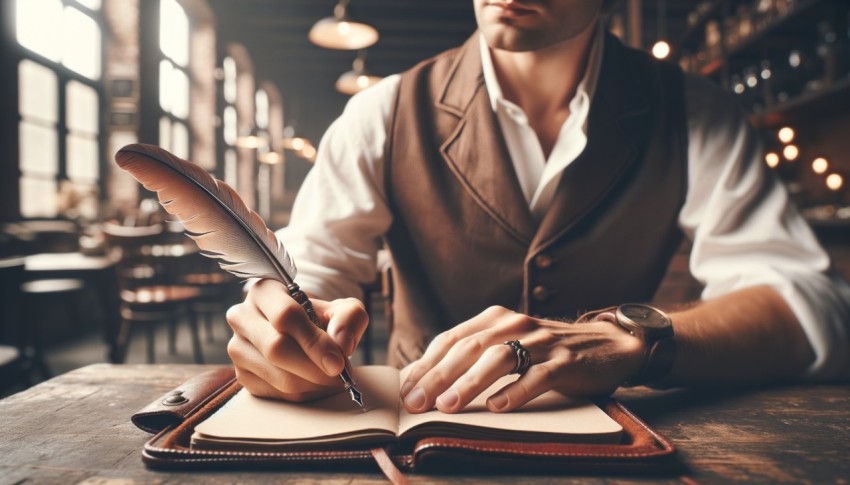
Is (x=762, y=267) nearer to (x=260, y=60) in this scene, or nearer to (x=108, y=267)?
(x=108, y=267)

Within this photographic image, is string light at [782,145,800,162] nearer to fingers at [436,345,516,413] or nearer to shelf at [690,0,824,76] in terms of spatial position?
shelf at [690,0,824,76]

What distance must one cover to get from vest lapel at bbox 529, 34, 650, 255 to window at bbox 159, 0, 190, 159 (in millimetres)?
6982

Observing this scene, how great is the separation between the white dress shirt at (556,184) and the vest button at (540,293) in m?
0.16

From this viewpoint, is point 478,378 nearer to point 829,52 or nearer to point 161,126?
point 829,52

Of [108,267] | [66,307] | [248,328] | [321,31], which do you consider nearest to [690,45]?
[321,31]

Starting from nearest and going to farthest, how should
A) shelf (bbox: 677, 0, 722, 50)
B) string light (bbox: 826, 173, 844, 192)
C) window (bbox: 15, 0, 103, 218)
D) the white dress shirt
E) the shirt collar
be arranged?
1. the white dress shirt
2. the shirt collar
3. string light (bbox: 826, 173, 844, 192)
4. shelf (bbox: 677, 0, 722, 50)
5. window (bbox: 15, 0, 103, 218)

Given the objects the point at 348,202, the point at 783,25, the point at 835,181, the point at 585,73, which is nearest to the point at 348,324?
the point at 348,202

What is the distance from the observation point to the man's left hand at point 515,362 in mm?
622

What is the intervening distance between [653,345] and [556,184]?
50 centimetres

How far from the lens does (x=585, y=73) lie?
123 cm

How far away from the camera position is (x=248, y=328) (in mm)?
666

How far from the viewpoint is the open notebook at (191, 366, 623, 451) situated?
0.54 meters

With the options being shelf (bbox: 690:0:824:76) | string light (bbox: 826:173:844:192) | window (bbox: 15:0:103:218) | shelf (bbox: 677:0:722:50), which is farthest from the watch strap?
window (bbox: 15:0:103:218)

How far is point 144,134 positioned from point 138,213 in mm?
1145
